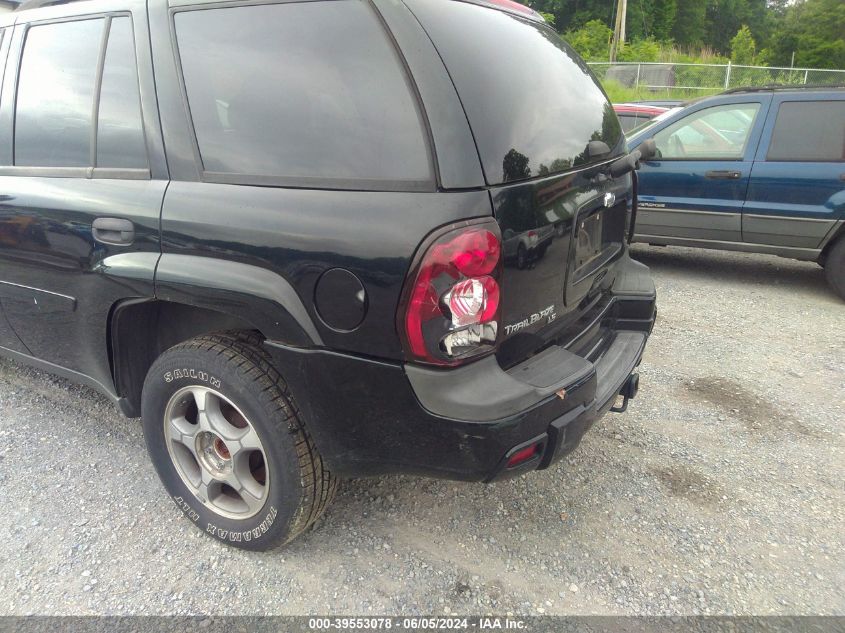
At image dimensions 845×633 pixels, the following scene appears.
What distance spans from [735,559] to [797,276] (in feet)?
15.4

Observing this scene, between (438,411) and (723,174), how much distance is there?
15.9 ft

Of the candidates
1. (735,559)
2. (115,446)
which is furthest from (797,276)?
(115,446)

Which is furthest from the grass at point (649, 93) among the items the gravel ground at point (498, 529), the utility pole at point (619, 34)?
the gravel ground at point (498, 529)

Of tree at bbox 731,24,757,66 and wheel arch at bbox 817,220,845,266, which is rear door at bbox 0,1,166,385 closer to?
wheel arch at bbox 817,220,845,266

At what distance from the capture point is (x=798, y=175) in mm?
5273

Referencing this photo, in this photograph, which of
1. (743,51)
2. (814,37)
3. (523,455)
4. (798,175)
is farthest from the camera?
(814,37)

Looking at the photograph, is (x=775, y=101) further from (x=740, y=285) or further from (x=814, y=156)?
(x=740, y=285)

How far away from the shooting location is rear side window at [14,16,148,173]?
2.35 metres

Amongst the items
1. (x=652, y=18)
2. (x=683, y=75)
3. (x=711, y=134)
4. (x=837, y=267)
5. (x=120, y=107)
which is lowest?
(x=683, y=75)

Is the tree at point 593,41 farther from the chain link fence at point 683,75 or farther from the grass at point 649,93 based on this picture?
the grass at point 649,93

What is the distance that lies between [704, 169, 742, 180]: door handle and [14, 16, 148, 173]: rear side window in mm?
4980

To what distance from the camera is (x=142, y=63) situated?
2.30 m

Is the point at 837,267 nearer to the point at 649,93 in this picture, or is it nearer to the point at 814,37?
the point at 649,93

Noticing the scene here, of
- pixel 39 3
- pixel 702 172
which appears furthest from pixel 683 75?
pixel 39 3
